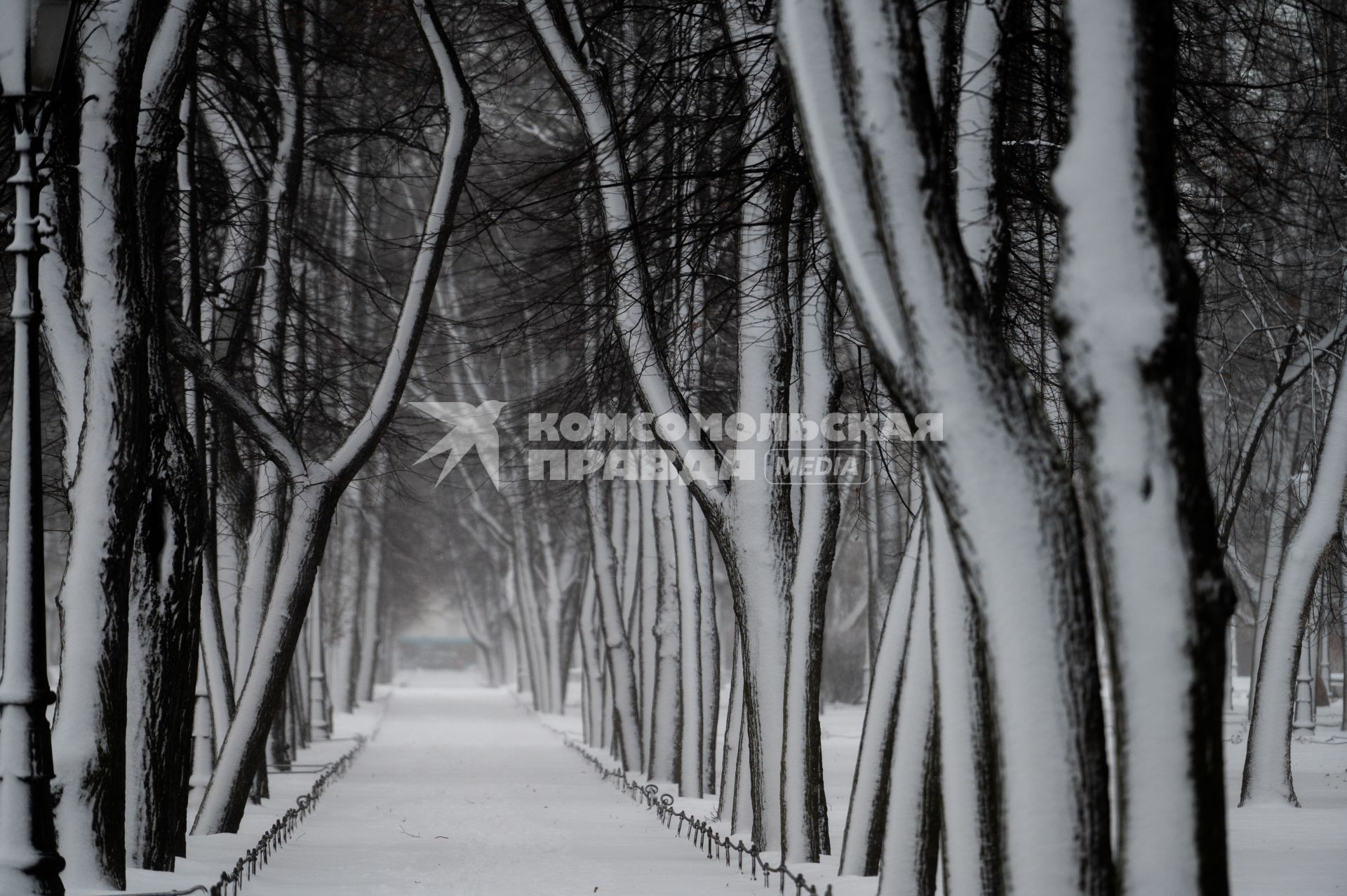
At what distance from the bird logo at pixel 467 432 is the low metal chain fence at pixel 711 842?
9.58 m

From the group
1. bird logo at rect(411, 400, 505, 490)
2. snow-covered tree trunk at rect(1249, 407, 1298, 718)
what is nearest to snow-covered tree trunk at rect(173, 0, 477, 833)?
snow-covered tree trunk at rect(1249, 407, 1298, 718)

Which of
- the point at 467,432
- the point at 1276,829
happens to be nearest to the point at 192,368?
the point at 1276,829

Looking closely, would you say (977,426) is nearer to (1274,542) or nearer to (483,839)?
(483,839)

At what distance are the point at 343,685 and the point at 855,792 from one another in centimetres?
3023

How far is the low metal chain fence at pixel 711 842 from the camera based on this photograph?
8.48 metres

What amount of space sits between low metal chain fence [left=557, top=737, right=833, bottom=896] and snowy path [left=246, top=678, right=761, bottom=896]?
118 millimetres

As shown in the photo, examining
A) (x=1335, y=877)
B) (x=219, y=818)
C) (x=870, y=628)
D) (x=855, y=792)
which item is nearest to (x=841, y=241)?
(x=855, y=792)

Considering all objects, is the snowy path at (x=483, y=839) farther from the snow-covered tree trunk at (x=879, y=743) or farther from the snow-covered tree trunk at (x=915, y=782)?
the snow-covered tree trunk at (x=915, y=782)

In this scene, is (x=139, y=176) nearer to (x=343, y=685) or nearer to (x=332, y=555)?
(x=332, y=555)

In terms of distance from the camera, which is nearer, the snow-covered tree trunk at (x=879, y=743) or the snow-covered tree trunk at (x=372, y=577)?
the snow-covered tree trunk at (x=879, y=743)

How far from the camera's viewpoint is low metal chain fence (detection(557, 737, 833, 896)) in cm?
848

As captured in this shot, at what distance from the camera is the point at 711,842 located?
11695 mm

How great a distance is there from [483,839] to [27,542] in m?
6.70

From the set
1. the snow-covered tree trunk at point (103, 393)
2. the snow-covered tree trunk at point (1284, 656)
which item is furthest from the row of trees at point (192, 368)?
the snow-covered tree trunk at point (1284, 656)
